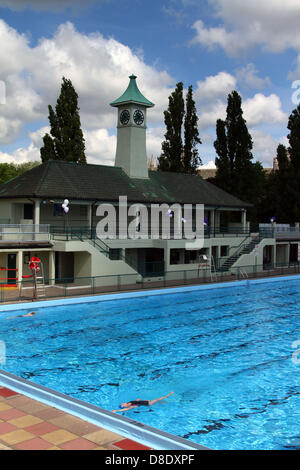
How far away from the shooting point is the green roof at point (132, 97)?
43.4m

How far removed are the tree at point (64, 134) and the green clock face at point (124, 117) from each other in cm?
884

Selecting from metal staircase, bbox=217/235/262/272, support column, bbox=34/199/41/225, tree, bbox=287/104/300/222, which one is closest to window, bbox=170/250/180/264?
metal staircase, bbox=217/235/262/272

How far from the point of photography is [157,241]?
38.2m

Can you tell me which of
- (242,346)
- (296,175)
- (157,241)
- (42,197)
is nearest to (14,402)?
(242,346)

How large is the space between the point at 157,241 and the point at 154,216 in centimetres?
432

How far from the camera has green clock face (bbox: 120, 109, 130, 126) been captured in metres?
43.8

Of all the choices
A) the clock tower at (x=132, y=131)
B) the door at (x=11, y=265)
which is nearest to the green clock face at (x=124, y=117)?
the clock tower at (x=132, y=131)

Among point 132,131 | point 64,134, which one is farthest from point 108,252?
point 64,134

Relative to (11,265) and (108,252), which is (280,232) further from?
(11,265)

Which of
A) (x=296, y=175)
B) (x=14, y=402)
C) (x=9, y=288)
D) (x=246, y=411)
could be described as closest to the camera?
(x=14, y=402)

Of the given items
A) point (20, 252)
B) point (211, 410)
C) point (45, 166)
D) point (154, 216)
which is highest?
point (45, 166)

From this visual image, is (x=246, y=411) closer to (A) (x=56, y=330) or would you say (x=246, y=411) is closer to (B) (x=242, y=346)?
(B) (x=242, y=346)

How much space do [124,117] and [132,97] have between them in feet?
6.08

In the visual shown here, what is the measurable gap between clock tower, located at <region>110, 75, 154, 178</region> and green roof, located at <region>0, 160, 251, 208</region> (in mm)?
954
